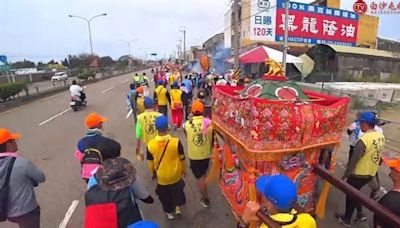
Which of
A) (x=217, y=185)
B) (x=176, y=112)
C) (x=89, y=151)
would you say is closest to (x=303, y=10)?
(x=176, y=112)

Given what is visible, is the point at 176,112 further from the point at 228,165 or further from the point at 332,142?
the point at 332,142

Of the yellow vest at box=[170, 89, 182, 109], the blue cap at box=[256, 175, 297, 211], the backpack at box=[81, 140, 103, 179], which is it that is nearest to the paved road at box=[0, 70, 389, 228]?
the yellow vest at box=[170, 89, 182, 109]

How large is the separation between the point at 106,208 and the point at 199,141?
240 cm

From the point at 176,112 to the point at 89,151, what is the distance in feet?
19.5

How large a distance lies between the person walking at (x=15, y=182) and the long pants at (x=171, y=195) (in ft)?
5.29

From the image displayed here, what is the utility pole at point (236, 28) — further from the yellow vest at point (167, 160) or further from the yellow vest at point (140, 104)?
the yellow vest at point (167, 160)

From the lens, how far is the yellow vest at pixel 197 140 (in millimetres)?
4820

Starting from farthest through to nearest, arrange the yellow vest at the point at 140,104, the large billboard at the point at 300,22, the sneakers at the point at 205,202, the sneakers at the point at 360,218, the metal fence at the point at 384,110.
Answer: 1. the large billboard at the point at 300,22
2. the metal fence at the point at 384,110
3. the yellow vest at the point at 140,104
4. the sneakers at the point at 205,202
5. the sneakers at the point at 360,218

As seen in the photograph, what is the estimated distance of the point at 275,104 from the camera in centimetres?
354

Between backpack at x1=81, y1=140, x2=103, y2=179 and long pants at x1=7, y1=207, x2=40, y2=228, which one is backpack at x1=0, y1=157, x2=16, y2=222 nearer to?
long pants at x1=7, y1=207, x2=40, y2=228

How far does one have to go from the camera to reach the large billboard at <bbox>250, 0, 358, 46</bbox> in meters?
24.0

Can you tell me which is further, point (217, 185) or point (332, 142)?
point (217, 185)

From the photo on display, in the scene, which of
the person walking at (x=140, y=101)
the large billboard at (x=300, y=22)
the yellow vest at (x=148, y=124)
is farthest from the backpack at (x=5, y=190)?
the large billboard at (x=300, y=22)

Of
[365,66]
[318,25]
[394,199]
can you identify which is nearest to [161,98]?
[394,199]
